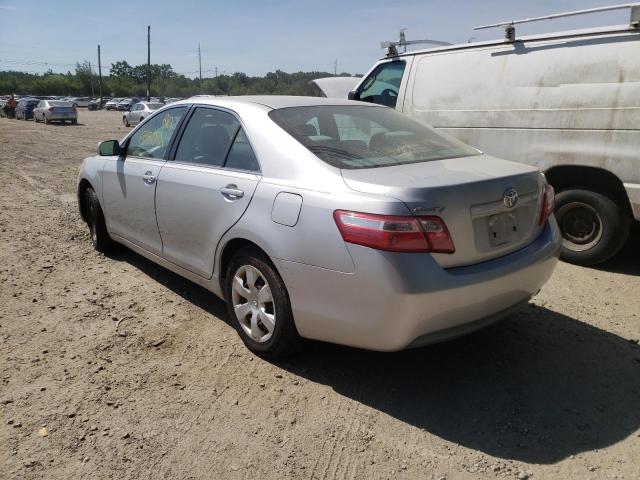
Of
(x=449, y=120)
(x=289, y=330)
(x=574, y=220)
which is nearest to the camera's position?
(x=289, y=330)

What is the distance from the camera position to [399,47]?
6.98m

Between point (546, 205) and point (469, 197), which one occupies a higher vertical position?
point (469, 197)

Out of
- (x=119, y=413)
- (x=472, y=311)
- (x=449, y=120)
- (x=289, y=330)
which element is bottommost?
(x=119, y=413)

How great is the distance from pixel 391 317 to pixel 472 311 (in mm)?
497

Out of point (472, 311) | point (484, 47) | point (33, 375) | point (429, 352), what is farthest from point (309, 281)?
point (484, 47)

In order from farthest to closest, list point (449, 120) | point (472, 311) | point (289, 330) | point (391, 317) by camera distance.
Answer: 1. point (449, 120)
2. point (289, 330)
3. point (472, 311)
4. point (391, 317)

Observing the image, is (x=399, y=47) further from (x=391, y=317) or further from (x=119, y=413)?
(x=119, y=413)

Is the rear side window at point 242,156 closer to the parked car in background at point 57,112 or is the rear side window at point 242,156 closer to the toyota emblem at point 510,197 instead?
the toyota emblem at point 510,197

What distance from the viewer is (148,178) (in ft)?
13.6

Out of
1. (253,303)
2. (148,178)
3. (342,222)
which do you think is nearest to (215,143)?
(148,178)

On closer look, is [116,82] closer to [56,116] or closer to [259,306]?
[56,116]

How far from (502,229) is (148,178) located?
105 inches

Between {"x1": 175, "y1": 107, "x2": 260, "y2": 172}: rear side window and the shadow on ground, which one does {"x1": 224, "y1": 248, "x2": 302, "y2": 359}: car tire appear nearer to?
the shadow on ground

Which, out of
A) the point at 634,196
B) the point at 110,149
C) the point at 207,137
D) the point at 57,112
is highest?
the point at 57,112
